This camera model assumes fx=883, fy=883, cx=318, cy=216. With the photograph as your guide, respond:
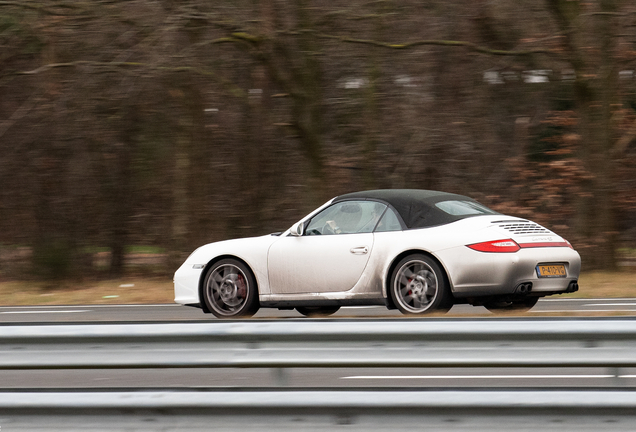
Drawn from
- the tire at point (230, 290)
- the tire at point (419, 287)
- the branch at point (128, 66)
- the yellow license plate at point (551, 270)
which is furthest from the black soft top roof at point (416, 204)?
the branch at point (128, 66)

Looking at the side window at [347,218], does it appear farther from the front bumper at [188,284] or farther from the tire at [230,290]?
the front bumper at [188,284]

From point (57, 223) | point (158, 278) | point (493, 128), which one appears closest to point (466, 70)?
point (493, 128)

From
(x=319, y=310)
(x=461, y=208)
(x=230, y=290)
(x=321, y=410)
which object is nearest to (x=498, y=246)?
(x=461, y=208)

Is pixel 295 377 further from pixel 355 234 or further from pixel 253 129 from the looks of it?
pixel 253 129

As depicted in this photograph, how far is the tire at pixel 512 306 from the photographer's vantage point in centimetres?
964

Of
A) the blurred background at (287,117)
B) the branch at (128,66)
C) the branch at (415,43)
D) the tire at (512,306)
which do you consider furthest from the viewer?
the blurred background at (287,117)

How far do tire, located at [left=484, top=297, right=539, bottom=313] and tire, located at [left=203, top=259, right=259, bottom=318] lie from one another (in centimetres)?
260

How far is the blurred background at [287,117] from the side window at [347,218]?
21.7 ft

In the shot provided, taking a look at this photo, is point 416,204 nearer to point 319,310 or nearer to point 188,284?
point 319,310

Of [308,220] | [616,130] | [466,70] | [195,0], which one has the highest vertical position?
[195,0]

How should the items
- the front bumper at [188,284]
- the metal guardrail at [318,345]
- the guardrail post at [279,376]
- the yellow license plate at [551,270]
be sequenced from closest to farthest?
the metal guardrail at [318,345] → the guardrail post at [279,376] → the yellow license plate at [551,270] → the front bumper at [188,284]

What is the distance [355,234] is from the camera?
9.27m

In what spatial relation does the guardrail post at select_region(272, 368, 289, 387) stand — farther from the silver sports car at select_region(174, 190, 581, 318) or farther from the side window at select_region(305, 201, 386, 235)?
the side window at select_region(305, 201, 386, 235)

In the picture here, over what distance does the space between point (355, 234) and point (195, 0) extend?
25.6ft
